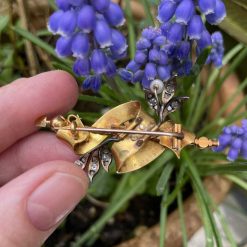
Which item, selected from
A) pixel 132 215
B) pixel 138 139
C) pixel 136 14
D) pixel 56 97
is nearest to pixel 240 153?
pixel 138 139

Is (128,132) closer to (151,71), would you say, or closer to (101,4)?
(151,71)

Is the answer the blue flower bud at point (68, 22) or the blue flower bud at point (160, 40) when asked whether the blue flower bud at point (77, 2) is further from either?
the blue flower bud at point (160, 40)

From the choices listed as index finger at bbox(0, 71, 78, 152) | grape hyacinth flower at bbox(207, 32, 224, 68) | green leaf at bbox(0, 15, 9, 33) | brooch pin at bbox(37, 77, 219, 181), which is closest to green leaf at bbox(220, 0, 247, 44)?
grape hyacinth flower at bbox(207, 32, 224, 68)

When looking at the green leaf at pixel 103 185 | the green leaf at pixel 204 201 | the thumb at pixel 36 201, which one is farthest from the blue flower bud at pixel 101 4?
the green leaf at pixel 103 185

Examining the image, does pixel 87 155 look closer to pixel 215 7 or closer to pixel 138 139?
pixel 138 139

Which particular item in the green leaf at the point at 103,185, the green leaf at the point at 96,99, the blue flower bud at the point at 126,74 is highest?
the blue flower bud at the point at 126,74

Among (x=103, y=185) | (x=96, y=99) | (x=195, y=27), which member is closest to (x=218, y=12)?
(x=195, y=27)
